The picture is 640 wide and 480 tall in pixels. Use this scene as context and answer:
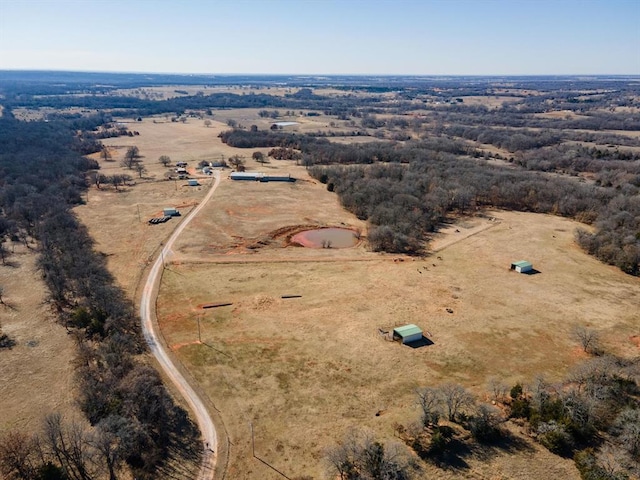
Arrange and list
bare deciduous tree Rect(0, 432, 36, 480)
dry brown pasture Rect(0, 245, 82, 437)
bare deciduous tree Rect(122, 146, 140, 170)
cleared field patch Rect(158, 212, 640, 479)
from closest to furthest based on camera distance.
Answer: bare deciduous tree Rect(0, 432, 36, 480) < cleared field patch Rect(158, 212, 640, 479) < dry brown pasture Rect(0, 245, 82, 437) < bare deciduous tree Rect(122, 146, 140, 170)

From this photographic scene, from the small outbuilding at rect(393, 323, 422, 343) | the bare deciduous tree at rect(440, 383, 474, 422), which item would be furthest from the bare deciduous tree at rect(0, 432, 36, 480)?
the small outbuilding at rect(393, 323, 422, 343)

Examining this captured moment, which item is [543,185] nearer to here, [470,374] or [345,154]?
[345,154]

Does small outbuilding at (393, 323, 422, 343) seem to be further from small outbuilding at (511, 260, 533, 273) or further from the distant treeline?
small outbuilding at (511, 260, 533, 273)

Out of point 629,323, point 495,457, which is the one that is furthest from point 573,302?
point 495,457

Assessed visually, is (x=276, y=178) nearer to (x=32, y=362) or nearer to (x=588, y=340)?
(x=32, y=362)

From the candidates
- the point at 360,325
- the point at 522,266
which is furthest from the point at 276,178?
the point at 360,325

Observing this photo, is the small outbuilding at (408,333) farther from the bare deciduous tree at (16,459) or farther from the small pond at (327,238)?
the bare deciduous tree at (16,459)
